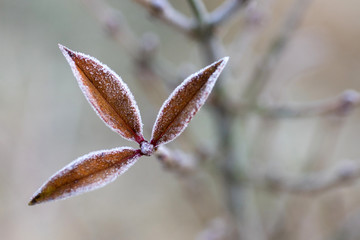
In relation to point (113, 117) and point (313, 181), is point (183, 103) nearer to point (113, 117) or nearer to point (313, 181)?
point (113, 117)

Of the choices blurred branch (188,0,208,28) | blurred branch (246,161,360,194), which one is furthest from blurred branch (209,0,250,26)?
blurred branch (246,161,360,194)

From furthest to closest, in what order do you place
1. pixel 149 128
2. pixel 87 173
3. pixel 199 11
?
pixel 149 128
pixel 199 11
pixel 87 173

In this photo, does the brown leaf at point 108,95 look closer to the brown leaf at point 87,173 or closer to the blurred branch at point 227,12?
the brown leaf at point 87,173

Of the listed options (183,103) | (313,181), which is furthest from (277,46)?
(183,103)

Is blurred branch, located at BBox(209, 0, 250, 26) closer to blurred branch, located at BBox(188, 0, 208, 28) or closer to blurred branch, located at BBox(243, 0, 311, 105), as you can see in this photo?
blurred branch, located at BBox(188, 0, 208, 28)

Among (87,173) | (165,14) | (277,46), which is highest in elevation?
(277,46)

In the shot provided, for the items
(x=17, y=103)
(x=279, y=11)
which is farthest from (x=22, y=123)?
(x=279, y=11)

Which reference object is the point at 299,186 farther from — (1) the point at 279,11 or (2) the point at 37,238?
(1) the point at 279,11
